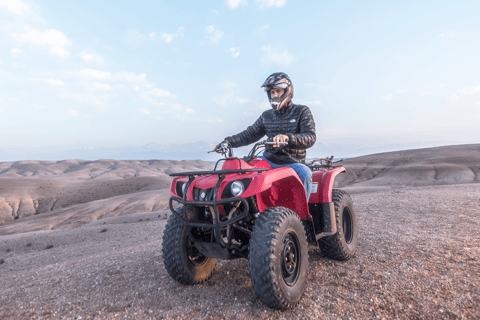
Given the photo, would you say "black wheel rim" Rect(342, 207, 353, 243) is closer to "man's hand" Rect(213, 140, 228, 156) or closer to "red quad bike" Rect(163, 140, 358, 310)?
"red quad bike" Rect(163, 140, 358, 310)

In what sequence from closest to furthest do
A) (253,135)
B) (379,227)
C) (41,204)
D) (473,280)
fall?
(473,280) < (253,135) < (379,227) < (41,204)

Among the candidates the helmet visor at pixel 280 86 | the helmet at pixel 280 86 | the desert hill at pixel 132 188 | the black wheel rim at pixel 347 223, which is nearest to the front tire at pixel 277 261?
the helmet at pixel 280 86

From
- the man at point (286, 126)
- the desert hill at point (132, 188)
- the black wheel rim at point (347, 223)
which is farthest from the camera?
the desert hill at point (132, 188)

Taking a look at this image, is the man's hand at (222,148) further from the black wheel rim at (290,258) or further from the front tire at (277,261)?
the black wheel rim at (290,258)

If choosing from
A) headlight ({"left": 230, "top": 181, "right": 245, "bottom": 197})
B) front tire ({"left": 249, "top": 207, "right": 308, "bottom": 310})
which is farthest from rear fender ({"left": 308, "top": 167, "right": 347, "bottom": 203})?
headlight ({"left": 230, "top": 181, "right": 245, "bottom": 197})

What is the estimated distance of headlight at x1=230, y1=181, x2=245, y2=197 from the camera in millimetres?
2908

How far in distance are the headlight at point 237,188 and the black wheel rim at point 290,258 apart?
707 millimetres

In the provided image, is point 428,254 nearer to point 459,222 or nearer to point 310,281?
point 310,281

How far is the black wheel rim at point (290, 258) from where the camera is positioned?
119 inches

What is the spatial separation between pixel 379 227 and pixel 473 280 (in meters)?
3.35

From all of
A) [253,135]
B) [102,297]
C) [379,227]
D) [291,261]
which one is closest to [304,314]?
[291,261]

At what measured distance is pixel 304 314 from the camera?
2.88m

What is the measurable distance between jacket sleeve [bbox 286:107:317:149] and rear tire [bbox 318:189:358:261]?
138 centimetres

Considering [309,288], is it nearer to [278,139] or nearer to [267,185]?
[267,185]
